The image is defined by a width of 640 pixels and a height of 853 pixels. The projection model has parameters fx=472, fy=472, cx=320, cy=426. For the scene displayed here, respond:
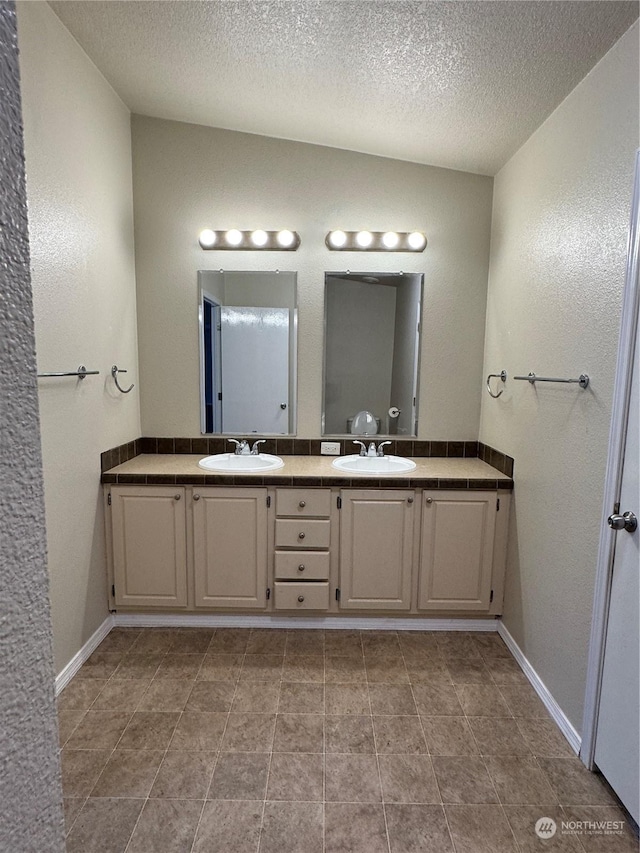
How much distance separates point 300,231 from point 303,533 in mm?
1705

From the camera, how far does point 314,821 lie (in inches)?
57.5

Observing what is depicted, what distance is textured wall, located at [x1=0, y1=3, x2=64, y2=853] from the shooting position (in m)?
0.37

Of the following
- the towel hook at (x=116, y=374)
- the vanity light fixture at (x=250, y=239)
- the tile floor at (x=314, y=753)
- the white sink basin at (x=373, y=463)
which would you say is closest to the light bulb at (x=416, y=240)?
the vanity light fixture at (x=250, y=239)

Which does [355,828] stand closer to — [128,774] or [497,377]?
[128,774]

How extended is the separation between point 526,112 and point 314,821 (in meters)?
2.79

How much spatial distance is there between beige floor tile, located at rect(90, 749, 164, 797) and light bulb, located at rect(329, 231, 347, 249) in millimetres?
2521

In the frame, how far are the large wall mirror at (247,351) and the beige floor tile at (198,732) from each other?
1497mm

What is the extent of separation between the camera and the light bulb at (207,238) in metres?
2.68

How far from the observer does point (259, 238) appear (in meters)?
2.68

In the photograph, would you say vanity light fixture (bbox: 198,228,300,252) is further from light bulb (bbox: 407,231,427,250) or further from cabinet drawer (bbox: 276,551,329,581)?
cabinet drawer (bbox: 276,551,329,581)

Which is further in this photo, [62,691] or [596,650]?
[62,691]

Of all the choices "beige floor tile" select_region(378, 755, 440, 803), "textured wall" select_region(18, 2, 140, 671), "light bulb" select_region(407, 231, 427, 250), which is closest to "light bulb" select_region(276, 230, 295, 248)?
"light bulb" select_region(407, 231, 427, 250)

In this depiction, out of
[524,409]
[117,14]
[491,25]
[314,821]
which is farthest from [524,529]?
[117,14]

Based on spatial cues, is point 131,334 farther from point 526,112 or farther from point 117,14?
point 526,112
